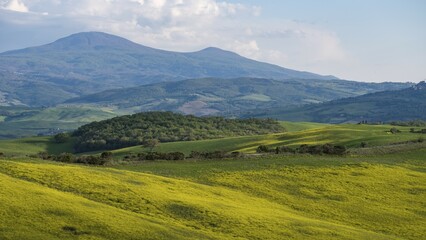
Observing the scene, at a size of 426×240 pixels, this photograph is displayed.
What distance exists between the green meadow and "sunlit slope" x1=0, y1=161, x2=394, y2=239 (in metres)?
0.10

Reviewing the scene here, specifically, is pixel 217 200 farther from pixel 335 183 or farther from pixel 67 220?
pixel 335 183

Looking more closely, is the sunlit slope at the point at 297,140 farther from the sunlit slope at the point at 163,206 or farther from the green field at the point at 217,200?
the sunlit slope at the point at 163,206

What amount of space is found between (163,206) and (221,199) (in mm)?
9124

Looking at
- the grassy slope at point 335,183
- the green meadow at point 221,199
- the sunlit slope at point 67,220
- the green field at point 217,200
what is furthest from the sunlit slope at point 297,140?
the sunlit slope at point 67,220

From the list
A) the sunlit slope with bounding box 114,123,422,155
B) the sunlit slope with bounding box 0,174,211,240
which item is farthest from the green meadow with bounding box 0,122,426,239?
the sunlit slope with bounding box 114,123,422,155

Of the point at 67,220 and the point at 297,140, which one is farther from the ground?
the point at 297,140

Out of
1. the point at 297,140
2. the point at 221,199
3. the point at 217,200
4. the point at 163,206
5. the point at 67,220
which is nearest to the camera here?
the point at 67,220

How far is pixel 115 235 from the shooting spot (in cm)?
4059

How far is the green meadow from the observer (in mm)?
42938

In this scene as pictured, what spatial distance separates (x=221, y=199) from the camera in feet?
191

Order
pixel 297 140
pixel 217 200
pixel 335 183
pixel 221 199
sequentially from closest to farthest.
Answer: pixel 217 200, pixel 221 199, pixel 335 183, pixel 297 140

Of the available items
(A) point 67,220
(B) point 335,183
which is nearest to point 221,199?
(A) point 67,220

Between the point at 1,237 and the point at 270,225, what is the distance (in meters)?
22.2

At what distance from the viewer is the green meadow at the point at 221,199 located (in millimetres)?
42938
